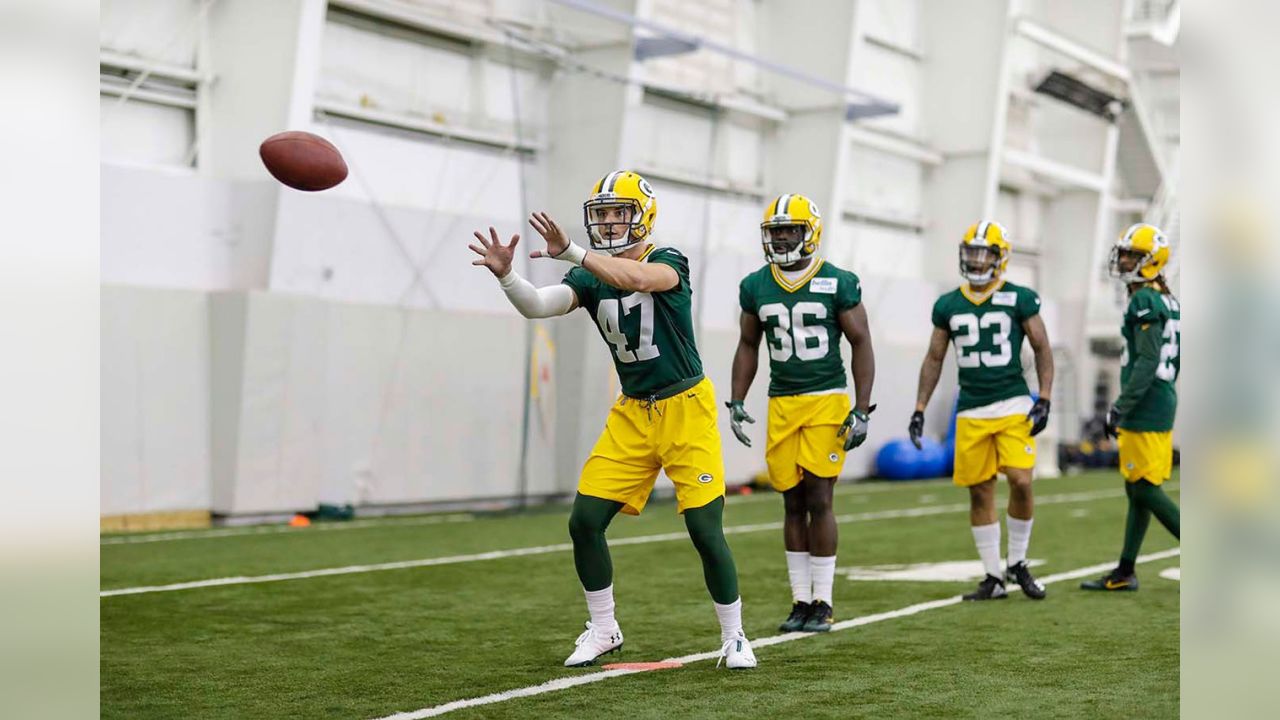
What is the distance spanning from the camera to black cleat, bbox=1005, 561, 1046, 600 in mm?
7855

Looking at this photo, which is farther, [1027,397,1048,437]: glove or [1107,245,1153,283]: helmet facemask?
[1107,245,1153,283]: helmet facemask

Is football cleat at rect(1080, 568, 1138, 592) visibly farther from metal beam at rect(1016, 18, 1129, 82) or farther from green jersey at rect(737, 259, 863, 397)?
metal beam at rect(1016, 18, 1129, 82)

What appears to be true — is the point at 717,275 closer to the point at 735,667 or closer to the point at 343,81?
the point at 343,81

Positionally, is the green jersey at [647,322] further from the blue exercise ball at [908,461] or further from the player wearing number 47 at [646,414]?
the blue exercise ball at [908,461]

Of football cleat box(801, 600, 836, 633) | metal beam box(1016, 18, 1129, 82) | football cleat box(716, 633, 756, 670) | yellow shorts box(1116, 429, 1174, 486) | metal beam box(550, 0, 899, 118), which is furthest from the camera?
Answer: metal beam box(1016, 18, 1129, 82)

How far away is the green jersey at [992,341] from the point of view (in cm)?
797

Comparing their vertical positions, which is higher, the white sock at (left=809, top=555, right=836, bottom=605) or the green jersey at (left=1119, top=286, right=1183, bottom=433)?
the green jersey at (left=1119, top=286, right=1183, bottom=433)

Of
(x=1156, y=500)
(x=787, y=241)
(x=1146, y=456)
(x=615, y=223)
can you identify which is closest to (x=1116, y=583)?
(x=1156, y=500)

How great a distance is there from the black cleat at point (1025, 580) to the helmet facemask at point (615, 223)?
3.34 m

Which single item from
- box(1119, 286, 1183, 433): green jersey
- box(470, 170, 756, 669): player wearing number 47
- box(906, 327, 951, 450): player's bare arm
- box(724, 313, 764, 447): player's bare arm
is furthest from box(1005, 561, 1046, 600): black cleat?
box(470, 170, 756, 669): player wearing number 47

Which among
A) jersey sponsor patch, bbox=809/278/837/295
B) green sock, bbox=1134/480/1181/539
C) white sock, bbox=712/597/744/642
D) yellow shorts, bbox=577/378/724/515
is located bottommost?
white sock, bbox=712/597/744/642

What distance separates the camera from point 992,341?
26.2 ft

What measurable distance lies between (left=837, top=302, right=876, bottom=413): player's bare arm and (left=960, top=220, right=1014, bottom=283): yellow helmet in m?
1.26
